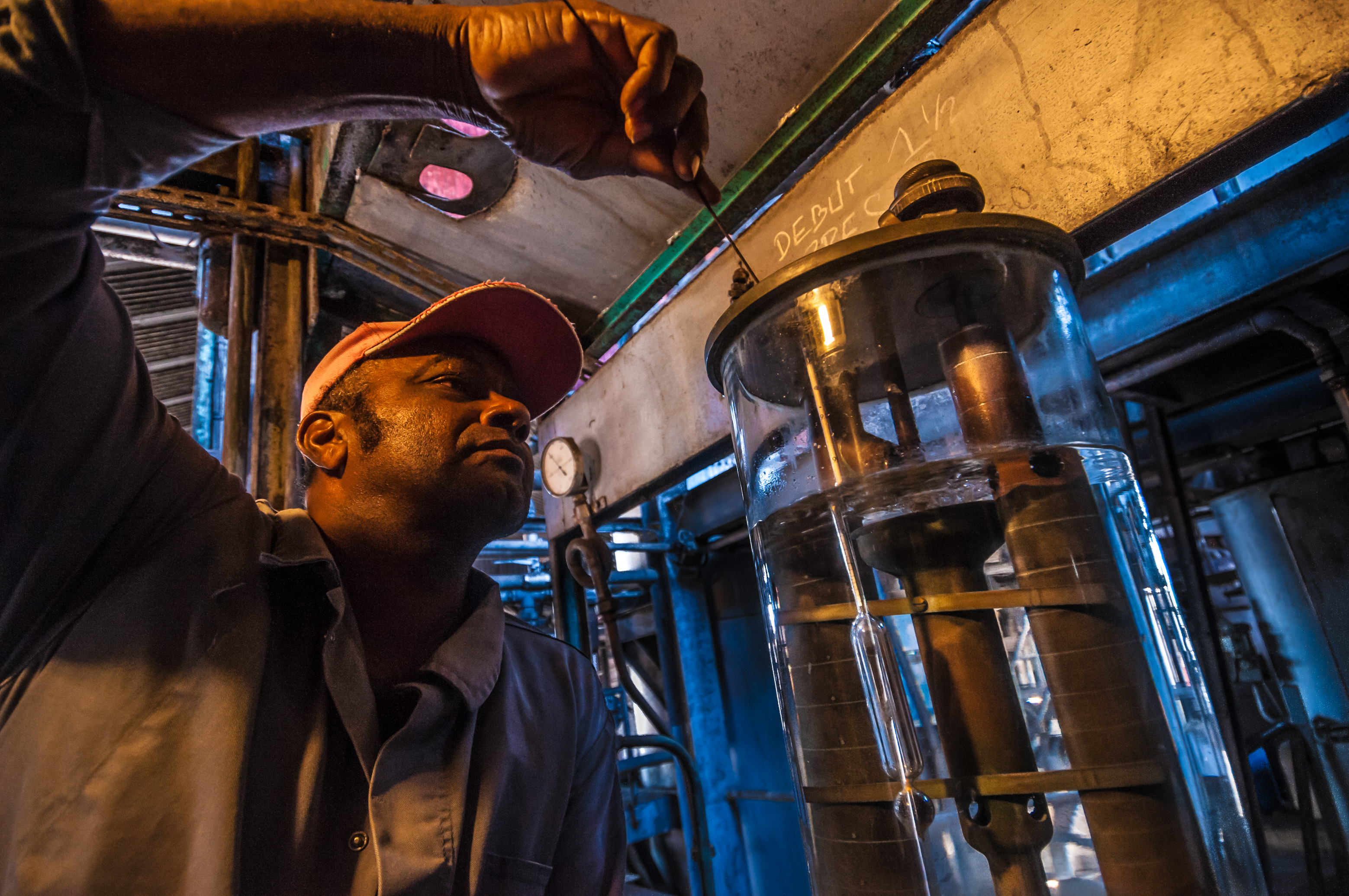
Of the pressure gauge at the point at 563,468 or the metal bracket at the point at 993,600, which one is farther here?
the pressure gauge at the point at 563,468

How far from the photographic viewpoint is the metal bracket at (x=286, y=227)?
2271 millimetres

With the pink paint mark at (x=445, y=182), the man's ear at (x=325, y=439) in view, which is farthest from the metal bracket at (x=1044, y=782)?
the pink paint mark at (x=445, y=182)

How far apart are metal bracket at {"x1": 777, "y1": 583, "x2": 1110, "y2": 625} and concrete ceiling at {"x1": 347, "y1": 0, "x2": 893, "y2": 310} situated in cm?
123

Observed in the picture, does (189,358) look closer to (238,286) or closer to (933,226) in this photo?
(238,286)

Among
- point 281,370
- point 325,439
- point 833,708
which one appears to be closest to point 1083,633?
point 833,708

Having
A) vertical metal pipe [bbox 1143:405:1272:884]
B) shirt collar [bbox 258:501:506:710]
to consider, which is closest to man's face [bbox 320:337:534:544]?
shirt collar [bbox 258:501:506:710]

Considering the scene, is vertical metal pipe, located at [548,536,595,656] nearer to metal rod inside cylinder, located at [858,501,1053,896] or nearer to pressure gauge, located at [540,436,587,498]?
pressure gauge, located at [540,436,587,498]

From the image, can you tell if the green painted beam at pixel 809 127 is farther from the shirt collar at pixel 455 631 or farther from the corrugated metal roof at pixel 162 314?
the corrugated metal roof at pixel 162 314

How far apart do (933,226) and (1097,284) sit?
1.16m

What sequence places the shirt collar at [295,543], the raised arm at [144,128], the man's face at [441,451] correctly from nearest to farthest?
1. the raised arm at [144,128]
2. the shirt collar at [295,543]
3. the man's face at [441,451]

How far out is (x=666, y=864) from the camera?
395 centimetres

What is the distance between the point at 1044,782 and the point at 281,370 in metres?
2.52

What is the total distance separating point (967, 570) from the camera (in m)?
0.91

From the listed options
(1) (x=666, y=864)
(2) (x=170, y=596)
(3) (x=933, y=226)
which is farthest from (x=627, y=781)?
(3) (x=933, y=226)
